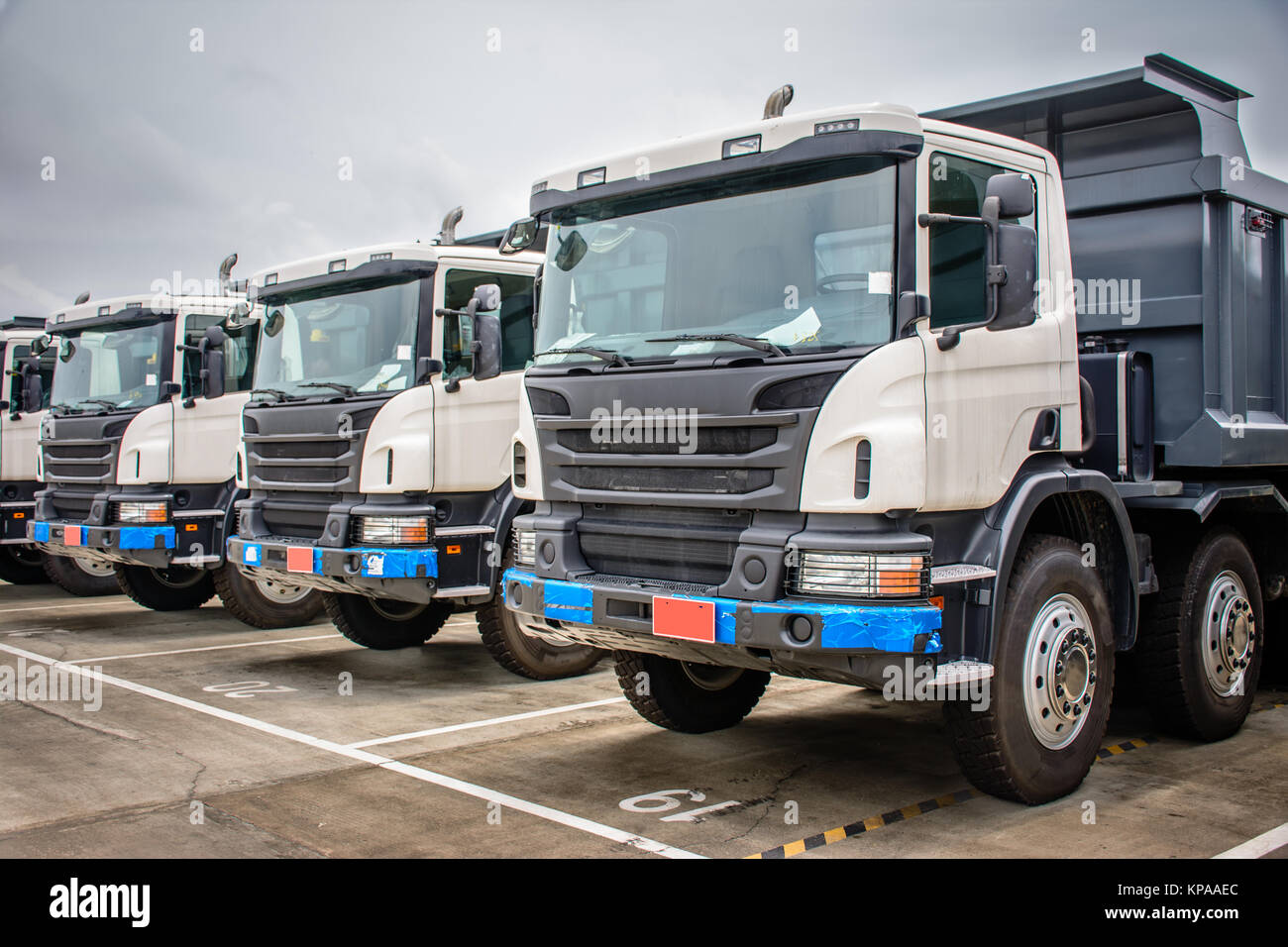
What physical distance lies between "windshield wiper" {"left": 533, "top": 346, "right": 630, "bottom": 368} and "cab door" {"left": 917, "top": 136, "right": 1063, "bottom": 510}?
1.31m

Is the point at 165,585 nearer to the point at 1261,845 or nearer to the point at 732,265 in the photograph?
the point at 732,265

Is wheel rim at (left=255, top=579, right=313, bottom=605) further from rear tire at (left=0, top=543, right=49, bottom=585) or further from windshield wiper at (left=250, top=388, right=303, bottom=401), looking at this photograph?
rear tire at (left=0, top=543, right=49, bottom=585)

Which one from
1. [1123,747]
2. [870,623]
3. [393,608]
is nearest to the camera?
[870,623]

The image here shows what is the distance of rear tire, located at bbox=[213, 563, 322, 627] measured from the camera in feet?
35.4

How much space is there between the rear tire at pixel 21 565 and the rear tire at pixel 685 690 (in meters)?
10.7

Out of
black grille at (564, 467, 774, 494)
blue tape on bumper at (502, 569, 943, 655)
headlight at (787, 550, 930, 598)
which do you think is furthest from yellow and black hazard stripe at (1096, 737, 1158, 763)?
black grille at (564, 467, 774, 494)

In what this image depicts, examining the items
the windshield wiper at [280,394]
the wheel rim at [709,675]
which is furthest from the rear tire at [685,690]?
the windshield wiper at [280,394]

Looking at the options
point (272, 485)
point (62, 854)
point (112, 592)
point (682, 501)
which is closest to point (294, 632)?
point (272, 485)

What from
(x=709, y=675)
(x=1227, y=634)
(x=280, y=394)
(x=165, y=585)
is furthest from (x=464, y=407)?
(x=165, y=585)

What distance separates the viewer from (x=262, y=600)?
1088 cm

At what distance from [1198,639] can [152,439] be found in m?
8.50
